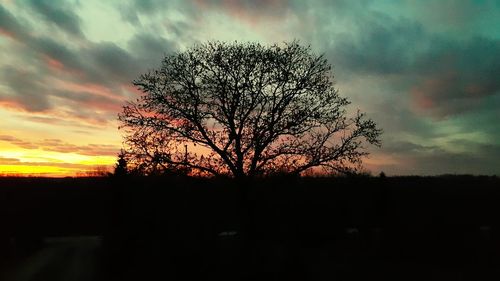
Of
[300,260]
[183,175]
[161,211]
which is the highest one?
[183,175]

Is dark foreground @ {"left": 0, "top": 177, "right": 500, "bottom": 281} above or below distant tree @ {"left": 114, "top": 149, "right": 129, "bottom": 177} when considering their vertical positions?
below

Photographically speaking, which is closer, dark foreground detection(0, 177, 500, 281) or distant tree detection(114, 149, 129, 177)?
dark foreground detection(0, 177, 500, 281)

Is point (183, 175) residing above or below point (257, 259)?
above

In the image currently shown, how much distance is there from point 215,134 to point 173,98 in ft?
13.3

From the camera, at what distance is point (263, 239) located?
1126 inches

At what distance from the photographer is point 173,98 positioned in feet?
113

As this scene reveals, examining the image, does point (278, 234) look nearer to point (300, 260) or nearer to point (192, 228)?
point (192, 228)

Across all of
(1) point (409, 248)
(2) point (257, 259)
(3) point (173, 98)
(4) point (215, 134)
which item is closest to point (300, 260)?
(2) point (257, 259)

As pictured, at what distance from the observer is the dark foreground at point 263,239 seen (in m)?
20.6

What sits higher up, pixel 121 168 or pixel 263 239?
pixel 121 168

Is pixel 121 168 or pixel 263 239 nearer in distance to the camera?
pixel 263 239

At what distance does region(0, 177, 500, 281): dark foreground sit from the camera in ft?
67.6

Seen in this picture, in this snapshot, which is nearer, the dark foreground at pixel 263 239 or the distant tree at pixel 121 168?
the dark foreground at pixel 263 239

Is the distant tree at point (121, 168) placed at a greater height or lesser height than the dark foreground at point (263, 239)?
greater
